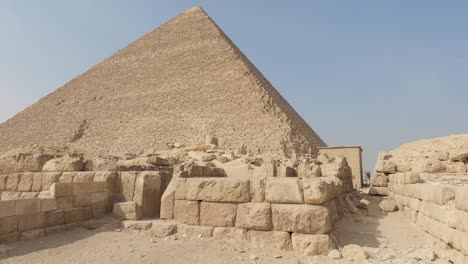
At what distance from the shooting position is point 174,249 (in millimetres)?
3684

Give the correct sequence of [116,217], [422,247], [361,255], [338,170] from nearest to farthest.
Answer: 1. [361,255]
2. [422,247]
3. [116,217]
4. [338,170]

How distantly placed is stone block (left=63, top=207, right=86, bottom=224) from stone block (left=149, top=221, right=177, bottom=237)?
1055mm

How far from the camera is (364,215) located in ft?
19.6

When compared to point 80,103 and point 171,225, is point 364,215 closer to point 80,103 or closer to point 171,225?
point 171,225

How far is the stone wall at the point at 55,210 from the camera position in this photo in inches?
155

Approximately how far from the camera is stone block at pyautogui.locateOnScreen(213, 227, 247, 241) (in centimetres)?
385

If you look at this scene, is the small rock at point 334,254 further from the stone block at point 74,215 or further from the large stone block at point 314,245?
the stone block at point 74,215

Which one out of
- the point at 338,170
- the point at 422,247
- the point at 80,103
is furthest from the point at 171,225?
the point at 80,103

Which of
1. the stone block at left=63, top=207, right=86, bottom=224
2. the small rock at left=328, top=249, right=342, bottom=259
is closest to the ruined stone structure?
the small rock at left=328, top=249, right=342, bottom=259

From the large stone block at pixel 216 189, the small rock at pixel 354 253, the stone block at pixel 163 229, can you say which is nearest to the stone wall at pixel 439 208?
the small rock at pixel 354 253

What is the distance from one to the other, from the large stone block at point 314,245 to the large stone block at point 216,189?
721 millimetres

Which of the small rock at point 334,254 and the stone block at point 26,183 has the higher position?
the stone block at point 26,183

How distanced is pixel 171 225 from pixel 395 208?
4.03m

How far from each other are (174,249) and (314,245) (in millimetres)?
1350
